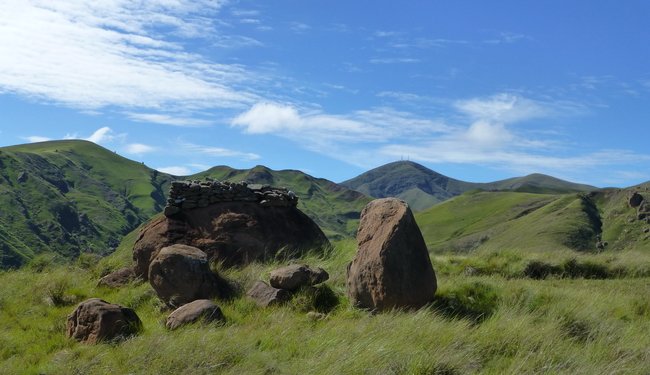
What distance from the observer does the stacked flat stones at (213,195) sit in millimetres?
18156

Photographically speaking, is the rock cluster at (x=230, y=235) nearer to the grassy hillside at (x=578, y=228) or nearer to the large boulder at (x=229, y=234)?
the large boulder at (x=229, y=234)

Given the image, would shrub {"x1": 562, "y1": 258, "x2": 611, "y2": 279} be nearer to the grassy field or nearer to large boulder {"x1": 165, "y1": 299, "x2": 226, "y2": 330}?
the grassy field

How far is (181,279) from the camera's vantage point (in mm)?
13422

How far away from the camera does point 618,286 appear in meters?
16.0

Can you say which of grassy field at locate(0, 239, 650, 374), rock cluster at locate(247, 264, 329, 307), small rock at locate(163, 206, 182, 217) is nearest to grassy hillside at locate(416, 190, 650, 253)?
small rock at locate(163, 206, 182, 217)

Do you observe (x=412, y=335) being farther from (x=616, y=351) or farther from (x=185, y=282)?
(x=185, y=282)

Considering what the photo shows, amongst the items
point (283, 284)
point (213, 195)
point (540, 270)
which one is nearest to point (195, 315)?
point (283, 284)

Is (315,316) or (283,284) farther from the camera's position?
(283,284)

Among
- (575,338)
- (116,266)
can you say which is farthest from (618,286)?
(116,266)

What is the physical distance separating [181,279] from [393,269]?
4968mm

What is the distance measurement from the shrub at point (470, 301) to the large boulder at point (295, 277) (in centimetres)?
286

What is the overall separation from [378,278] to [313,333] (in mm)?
2345

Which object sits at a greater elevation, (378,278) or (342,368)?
(378,278)

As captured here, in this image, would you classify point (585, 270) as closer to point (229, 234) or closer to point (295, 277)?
point (295, 277)
